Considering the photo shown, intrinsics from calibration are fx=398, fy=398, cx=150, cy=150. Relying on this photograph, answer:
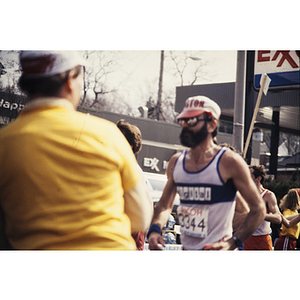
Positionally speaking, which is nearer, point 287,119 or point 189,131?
point 189,131

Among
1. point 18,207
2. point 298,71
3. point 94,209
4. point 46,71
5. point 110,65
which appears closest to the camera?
point 94,209

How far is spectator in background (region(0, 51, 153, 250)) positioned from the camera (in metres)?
2.73

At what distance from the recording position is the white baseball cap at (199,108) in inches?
149

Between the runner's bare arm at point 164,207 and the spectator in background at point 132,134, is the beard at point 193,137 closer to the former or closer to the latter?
the runner's bare arm at point 164,207

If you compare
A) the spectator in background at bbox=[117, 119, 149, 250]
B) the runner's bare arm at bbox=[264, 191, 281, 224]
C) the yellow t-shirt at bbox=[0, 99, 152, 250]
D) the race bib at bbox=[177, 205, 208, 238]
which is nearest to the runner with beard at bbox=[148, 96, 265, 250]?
the race bib at bbox=[177, 205, 208, 238]

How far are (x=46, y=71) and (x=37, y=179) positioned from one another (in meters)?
1.03

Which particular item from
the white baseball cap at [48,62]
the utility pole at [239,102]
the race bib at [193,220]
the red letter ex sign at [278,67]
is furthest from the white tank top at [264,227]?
the white baseball cap at [48,62]

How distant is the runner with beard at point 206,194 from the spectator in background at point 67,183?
639 millimetres

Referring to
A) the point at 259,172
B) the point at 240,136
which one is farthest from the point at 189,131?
the point at 259,172

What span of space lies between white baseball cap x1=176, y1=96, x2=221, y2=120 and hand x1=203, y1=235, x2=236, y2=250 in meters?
1.14

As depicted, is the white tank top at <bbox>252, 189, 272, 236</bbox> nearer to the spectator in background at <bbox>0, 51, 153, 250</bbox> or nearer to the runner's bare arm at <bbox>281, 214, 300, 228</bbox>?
A: the runner's bare arm at <bbox>281, 214, 300, 228</bbox>

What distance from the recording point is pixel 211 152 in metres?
3.55
